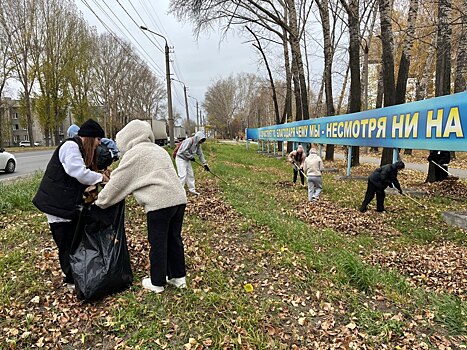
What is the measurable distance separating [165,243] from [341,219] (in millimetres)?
4661

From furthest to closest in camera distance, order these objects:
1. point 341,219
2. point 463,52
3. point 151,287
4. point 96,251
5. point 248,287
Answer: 1. point 463,52
2. point 341,219
3. point 248,287
4. point 151,287
5. point 96,251

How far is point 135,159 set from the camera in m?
2.71

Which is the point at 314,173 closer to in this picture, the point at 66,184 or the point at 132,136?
the point at 132,136

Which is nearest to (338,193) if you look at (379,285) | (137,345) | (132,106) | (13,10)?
(379,285)

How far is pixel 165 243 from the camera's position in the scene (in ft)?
9.50

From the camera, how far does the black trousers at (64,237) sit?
2934 millimetres

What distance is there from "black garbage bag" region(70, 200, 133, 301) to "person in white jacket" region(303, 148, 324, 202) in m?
5.96

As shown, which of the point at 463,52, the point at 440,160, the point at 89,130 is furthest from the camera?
the point at 440,160

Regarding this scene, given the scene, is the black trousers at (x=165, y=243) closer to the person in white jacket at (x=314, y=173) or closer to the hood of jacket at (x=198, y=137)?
the hood of jacket at (x=198, y=137)

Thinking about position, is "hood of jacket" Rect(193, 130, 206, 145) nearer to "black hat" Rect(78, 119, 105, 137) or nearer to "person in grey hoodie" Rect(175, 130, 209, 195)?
"person in grey hoodie" Rect(175, 130, 209, 195)

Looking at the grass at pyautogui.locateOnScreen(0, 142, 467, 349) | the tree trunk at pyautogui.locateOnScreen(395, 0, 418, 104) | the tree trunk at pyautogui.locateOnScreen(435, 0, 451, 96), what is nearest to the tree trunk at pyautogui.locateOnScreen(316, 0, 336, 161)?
the tree trunk at pyautogui.locateOnScreen(435, 0, 451, 96)

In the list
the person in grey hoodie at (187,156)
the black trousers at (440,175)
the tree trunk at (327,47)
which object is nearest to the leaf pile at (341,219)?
the person in grey hoodie at (187,156)

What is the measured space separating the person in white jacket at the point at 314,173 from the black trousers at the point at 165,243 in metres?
5.53

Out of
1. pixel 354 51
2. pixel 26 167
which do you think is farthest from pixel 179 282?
pixel 26 167
